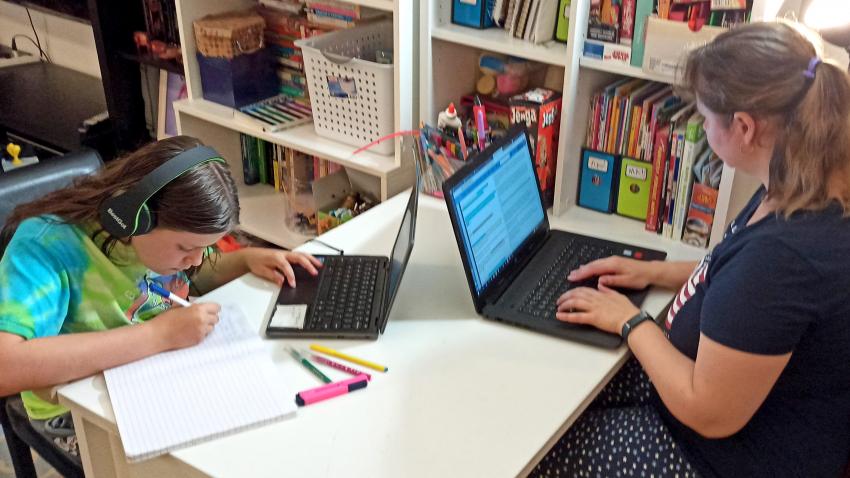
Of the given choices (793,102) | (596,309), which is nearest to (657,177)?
(596,309)

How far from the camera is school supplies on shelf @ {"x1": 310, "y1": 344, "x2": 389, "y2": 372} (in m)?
1.22

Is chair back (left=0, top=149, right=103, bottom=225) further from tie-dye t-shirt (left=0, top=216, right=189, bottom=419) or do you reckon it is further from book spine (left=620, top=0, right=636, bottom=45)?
book spine (left=620, top=0, right=636, bottom=45)

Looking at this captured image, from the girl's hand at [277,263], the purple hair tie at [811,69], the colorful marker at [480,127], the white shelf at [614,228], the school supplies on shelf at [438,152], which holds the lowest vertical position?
the white shelf at [614,228]

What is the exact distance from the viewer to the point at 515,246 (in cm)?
149

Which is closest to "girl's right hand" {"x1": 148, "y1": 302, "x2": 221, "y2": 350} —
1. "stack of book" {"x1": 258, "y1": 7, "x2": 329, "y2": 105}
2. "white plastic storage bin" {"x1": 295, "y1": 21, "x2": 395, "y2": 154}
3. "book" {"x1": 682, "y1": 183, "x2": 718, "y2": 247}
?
"white plastic storage bin" {"x1": 295, "y1": 21, "x2": 395, "y2": 154}

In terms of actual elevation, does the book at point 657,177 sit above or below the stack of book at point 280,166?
above

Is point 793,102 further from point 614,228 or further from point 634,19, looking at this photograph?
point 614,228

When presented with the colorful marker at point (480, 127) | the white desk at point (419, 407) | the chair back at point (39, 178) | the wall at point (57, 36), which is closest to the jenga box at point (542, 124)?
the colorful marker at point (480, 127)

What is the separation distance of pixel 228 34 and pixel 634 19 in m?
1.09

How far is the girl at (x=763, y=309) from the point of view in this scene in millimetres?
1012

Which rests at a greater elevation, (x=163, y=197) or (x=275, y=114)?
(x=163, y=197)

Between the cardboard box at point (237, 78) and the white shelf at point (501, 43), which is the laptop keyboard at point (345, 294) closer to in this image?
the white shelf at point (501, 43)

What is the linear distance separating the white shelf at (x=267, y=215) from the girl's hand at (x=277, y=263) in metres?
0.60

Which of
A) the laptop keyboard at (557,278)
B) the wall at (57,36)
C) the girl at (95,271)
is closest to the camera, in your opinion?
the girl at (95,271)
